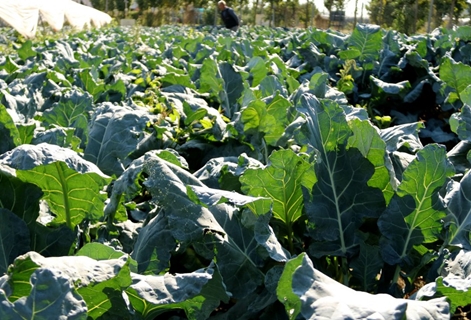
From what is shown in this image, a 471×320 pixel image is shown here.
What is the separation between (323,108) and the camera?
1824 millimetres

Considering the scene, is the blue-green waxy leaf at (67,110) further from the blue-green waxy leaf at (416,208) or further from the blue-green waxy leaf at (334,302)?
the blue-green waxy leaf at (334,302)

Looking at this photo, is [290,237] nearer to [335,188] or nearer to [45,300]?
[335,188]

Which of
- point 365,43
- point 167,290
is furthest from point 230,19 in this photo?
point 167,290

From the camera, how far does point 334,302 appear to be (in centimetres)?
115

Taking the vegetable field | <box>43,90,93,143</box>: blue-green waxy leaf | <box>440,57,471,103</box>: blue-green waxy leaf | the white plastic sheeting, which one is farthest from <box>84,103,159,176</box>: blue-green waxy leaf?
the white plastic sheeting

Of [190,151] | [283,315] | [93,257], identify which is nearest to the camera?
[93,257]

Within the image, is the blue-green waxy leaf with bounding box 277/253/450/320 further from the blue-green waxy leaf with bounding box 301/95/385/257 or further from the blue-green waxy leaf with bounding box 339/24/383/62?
the blue-green waxy leaf with bounding box 339/24/383/62

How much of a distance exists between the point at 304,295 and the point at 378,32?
5.40 meters

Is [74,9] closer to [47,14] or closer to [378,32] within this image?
[47,14]

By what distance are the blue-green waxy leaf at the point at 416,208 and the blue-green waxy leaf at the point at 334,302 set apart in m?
0.54

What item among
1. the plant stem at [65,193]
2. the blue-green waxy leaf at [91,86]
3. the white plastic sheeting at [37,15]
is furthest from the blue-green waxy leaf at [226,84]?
the white plastic sheeting at [37,15]

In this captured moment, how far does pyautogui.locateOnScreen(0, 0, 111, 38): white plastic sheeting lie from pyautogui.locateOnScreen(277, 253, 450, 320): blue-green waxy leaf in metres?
19.5

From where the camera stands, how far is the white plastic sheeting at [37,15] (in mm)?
19438

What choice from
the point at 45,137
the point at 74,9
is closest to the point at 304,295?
the point at 45,137
